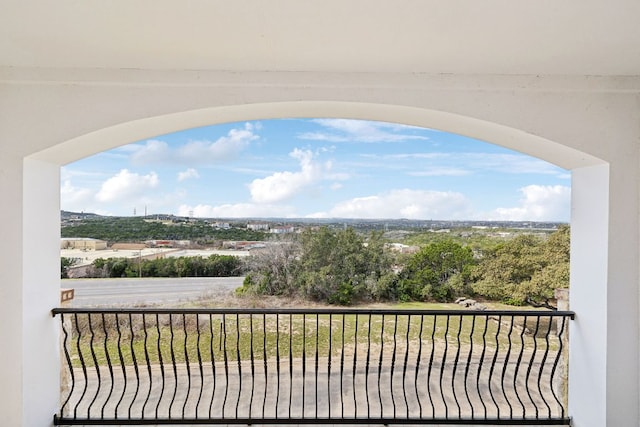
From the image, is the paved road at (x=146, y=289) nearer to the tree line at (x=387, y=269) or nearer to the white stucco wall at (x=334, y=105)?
the tree line at (x=387, y=269)

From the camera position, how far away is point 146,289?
322 cm

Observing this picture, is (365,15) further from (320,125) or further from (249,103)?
(320,125)

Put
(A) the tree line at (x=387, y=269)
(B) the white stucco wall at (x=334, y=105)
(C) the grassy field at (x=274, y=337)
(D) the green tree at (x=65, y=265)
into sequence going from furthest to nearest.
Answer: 1. (A) the tree line at (x=387, y=269)
2. (D) the green tree at (x=65, y=265)
3. (C) the grassy field at (x=274, y=337)
4. (B) the white stucco wall at (x=334, y=105)

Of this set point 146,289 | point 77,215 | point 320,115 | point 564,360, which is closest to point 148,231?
point 146,289

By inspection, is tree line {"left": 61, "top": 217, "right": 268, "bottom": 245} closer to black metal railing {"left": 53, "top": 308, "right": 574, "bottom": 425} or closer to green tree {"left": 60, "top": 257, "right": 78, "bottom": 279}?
green tree {"left": 60, "top": 257, "right": 78, "bottom": 279}

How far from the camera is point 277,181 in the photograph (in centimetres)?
332

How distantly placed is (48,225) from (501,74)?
10.1ft

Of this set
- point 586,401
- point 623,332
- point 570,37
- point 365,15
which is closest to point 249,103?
point 365,15

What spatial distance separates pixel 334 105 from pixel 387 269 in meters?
1.52

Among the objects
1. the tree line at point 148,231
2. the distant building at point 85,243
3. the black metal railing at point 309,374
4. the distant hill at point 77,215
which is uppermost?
the distant hill at point 77,215

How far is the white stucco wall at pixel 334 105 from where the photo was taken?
2322 mm

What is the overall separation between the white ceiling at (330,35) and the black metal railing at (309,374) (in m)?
1.59

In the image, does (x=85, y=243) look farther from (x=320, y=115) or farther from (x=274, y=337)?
(x=320, y=115)

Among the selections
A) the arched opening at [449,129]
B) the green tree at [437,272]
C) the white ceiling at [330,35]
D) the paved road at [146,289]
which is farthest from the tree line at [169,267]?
the white ceiling at [330,35]
